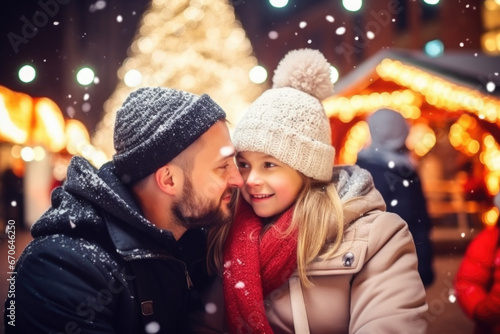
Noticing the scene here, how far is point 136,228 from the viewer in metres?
2.16

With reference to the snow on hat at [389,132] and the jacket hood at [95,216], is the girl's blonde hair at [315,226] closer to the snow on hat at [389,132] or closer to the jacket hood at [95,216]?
the jacket hood at [95,216]

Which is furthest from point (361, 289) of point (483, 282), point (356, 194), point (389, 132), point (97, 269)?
point (389, 132)

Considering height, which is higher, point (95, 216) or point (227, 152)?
point (95, 216)

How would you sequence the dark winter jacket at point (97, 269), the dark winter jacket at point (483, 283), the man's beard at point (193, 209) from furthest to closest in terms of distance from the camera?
1. the dark winter jacket at point (483, 283)
2. the man's beard at point (193, 209)
3. the dark winter jacket at point (97, 269)

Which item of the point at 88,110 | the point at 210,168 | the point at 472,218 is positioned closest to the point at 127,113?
the point at 210,168

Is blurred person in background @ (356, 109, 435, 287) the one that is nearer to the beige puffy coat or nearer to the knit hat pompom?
the knit hat pompom

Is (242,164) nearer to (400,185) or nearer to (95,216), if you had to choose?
(95,216)

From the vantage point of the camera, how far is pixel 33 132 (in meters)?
12.3

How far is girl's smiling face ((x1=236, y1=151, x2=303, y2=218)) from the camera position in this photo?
96.9 inches

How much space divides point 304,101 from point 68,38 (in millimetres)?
15483

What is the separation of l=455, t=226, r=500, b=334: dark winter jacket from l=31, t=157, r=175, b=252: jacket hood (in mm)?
2158

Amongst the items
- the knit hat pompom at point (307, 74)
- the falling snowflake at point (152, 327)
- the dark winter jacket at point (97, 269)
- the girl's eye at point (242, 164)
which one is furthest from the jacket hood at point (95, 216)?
the knit hat pompom at point (307, 74)

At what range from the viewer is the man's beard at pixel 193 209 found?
2.42 metres

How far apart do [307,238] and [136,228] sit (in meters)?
0.83
